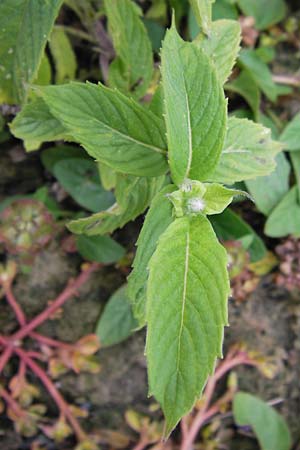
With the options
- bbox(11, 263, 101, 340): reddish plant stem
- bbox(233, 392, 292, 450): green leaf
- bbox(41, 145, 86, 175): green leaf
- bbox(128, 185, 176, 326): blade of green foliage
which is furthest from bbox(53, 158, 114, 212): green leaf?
bbox(233, 392, 292, 450): green leaf

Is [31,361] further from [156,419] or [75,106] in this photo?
[75,106]

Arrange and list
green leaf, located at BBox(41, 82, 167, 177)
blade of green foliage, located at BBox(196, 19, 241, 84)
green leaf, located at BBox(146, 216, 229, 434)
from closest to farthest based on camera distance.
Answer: green leaf, located at BBox(146, 216, 229, 434) < green leaf, located at BBox(41, 82, 167, 177) < blade of green foliage, located at BBox(196, 19, 241, 84)

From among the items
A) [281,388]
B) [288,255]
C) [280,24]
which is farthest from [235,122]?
[281,388]

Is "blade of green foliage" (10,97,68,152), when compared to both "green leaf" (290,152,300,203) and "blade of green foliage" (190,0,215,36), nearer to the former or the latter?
"blade of green foliage" (190,0,215,36)

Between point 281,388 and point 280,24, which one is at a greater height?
point 280,24

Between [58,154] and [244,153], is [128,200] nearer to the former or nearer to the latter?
[244,153]

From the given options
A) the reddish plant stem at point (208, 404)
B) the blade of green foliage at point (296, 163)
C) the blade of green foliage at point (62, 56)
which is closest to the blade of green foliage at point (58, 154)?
the blade of green foliage at point (62, 56)

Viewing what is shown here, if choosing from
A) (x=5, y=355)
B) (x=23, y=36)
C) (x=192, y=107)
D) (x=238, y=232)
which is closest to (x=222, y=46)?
(x=192, y=107)
